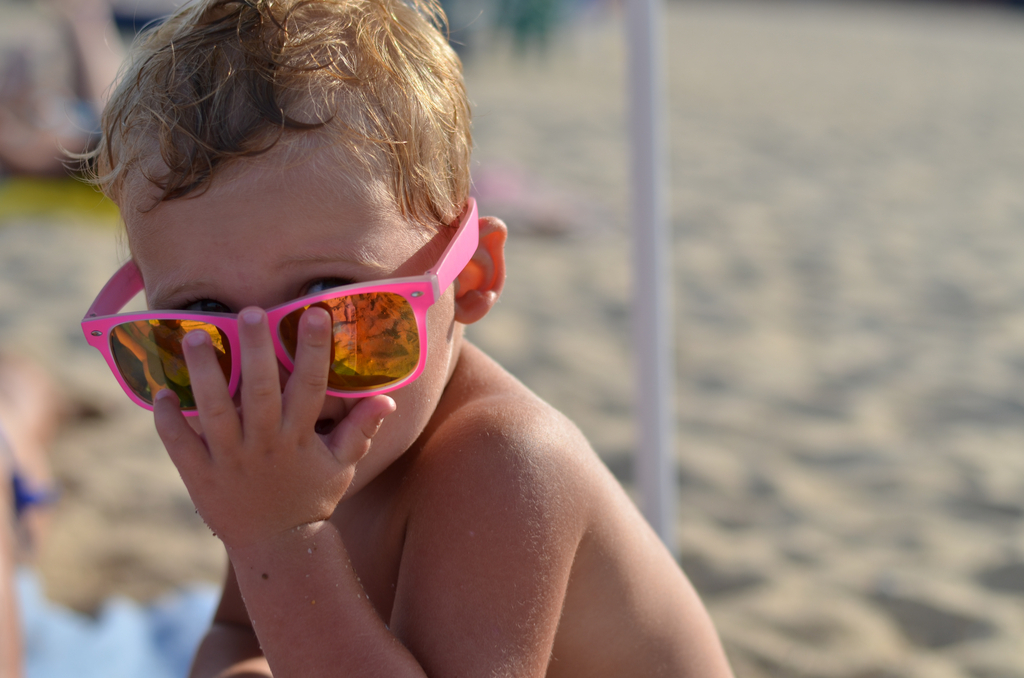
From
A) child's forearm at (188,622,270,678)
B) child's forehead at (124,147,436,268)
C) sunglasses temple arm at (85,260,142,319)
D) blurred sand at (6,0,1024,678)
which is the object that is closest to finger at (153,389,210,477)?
child's forehead at (124,147,436,268)

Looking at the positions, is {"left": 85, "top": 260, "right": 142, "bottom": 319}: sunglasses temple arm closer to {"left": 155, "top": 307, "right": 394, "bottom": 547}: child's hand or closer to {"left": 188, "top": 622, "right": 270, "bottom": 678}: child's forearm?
{"left": 155, "top": 307, "right": 394, "bottom": 547}: child's hand

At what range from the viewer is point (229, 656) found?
1508 mm

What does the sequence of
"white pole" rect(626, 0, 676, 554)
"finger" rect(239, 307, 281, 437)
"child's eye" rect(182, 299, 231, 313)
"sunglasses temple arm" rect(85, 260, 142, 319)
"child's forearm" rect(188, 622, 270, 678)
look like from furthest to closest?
"white pole" rect(626, 0, 676, 554) < "child's forearm" rect(188, 622, 270, 678) < "sunglasses temple arm" rect(85, 260, 142, 319) < "child's eye" rect(182, 299, 231, 313) < "finger" rect(239, 307, 281, 437)

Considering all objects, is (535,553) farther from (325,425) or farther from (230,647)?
(230,647)

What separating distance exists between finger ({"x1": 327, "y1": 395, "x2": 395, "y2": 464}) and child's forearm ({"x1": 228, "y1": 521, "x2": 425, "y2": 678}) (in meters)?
0.10

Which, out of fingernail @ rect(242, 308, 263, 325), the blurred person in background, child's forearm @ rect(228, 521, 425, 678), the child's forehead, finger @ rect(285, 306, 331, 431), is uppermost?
the child's forehead

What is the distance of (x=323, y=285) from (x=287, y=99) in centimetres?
23

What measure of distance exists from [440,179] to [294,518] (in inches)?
18.8

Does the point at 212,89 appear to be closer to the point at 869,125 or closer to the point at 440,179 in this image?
the point at 440,179

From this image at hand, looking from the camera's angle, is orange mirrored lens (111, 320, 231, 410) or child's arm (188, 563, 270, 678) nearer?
orange mirrored lens (111, 320, 231, 410)

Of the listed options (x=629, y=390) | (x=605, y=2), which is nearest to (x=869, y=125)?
(x=629, y=390)

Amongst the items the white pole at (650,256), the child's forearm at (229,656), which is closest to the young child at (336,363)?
the child's forearm at (229,656)

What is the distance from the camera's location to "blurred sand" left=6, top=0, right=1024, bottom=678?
251 centimetres

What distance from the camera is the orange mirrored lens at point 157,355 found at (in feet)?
3.53
